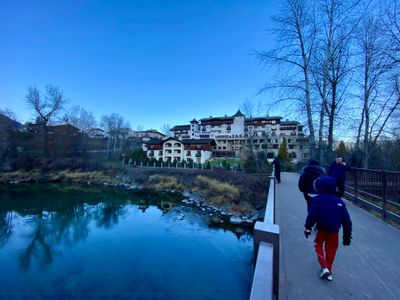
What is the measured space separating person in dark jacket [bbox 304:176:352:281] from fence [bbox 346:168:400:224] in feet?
11.1

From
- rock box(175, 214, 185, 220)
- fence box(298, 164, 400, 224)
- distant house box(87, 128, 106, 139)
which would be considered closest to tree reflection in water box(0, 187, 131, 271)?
rock box(175, 214, 185, 220)

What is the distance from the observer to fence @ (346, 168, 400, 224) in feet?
15.9

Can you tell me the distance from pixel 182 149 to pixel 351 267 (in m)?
42.2

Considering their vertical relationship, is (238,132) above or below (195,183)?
above

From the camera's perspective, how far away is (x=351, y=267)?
2943 mm

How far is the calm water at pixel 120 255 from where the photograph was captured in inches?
249

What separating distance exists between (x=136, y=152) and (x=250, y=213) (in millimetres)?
32430

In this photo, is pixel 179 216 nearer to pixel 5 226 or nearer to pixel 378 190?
pixel 5 226

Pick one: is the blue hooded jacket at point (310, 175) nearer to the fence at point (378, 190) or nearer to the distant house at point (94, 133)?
the fence at point (378, 190)

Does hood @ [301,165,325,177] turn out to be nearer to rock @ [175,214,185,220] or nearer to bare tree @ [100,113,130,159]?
rock @ [175,214,185,220]

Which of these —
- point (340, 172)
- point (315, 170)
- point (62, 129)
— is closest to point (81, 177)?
point (62, 129)

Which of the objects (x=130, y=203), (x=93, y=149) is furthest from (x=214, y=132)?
(x=130, y=203)

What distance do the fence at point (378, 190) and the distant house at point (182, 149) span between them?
35.6m

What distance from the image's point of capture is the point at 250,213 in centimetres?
1342
